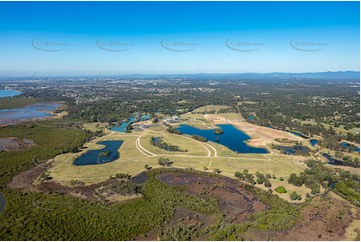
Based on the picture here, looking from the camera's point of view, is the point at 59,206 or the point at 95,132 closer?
the point at 59,206

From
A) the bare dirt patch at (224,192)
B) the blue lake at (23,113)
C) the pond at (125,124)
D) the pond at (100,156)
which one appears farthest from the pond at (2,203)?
the blue lake at (23,113)

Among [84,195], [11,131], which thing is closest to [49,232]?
[84,195]

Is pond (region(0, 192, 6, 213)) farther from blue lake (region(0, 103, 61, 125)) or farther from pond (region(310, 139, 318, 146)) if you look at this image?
pond (region(310, 139, 318, 146))

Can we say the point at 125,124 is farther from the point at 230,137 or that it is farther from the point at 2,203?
the point at 2,203

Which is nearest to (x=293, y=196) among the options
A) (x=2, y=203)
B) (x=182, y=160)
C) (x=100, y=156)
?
(x=182, y=160)

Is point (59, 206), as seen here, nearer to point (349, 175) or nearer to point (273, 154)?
point (273, 154)

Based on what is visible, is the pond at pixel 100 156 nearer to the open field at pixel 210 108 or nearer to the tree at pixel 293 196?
the tree at pixel 293 196
